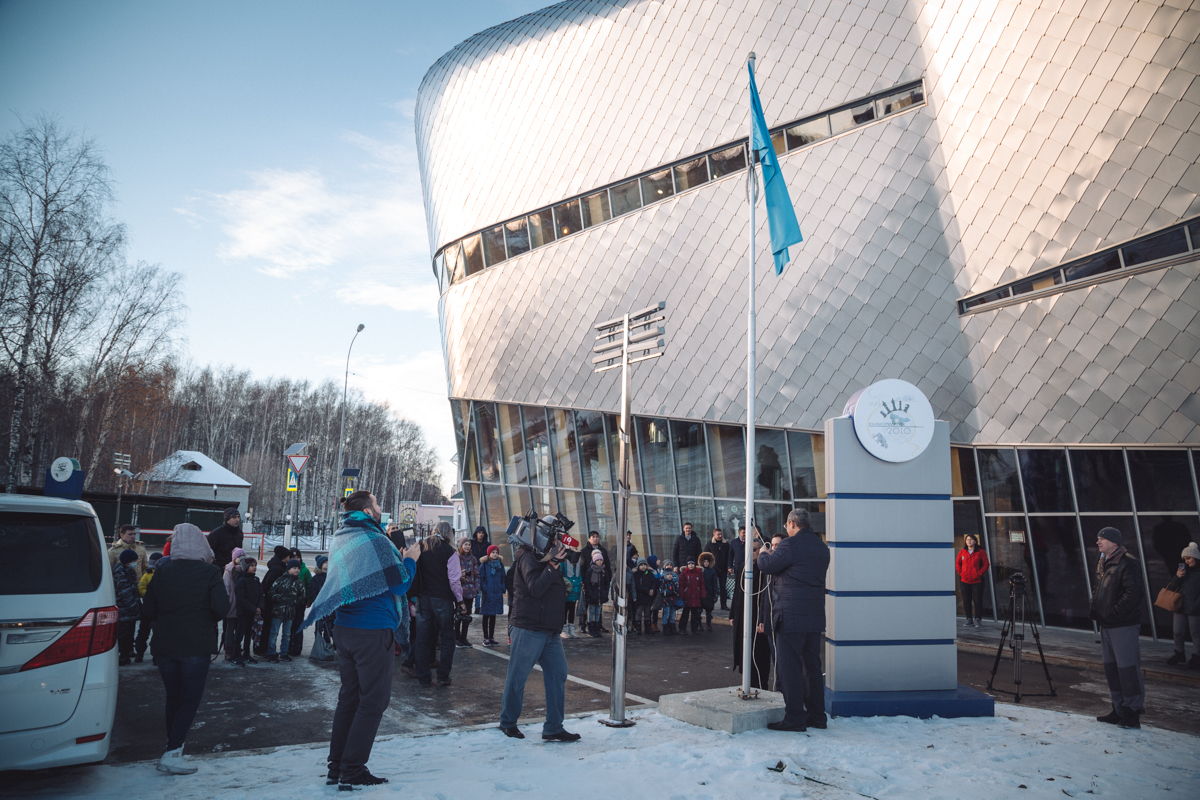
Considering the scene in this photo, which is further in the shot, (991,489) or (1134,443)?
(991,489)

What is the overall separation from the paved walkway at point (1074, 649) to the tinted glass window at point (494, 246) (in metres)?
16.5

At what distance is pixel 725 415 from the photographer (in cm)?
1834

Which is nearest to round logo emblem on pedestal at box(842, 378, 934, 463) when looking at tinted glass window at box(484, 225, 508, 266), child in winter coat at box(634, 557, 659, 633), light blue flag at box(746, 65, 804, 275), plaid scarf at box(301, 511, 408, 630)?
light blue flag at box(746, 65, 804, 275)

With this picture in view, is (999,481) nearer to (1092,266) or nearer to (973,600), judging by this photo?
(973,600)

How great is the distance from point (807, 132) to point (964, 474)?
8692mm

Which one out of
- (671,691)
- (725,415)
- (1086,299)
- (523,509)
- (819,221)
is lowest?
(671,691)

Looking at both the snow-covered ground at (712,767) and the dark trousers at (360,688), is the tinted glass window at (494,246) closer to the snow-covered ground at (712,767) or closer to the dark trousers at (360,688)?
the snow-covered ground at (712,767)

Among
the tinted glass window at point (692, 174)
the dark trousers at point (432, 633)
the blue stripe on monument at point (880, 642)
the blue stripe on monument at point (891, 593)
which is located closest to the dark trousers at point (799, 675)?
the blue stripe on monument at point (880, 642)

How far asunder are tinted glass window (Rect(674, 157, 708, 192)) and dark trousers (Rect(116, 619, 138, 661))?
50.6 ft

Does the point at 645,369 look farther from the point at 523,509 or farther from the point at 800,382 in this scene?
the point at 523,509

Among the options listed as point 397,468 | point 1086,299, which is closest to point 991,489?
point 1086,299

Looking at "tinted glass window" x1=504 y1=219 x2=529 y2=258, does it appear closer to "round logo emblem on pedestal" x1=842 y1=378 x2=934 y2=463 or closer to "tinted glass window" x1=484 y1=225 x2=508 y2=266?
"tinted glass window" x1=484 y1=225 x2=508 y2=266

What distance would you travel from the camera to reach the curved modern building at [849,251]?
42.1 feet

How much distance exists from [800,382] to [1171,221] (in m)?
7.43
